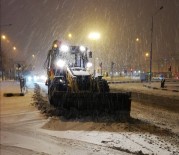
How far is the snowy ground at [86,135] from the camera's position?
7.60 m

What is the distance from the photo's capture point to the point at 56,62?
1543 cm

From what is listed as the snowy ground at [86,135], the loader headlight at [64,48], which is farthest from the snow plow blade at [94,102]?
the loader headlight at [64,48]

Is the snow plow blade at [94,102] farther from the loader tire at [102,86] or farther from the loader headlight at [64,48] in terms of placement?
the loader headlight at [64,48]

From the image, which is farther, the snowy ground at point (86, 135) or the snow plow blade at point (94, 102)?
the snow plow blade at point (94, 102)

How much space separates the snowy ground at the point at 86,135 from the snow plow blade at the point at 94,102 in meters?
0.68

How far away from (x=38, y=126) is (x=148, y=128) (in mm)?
3660

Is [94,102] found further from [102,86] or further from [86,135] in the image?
[86,135]

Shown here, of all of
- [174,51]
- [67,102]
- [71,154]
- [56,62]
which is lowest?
[71,154]

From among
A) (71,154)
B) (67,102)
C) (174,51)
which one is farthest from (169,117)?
(174,51)

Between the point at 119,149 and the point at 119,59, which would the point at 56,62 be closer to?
the point at 119,149

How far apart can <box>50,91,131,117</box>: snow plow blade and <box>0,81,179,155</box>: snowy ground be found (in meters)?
0.68

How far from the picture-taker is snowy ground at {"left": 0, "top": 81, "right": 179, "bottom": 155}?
24.9 feet

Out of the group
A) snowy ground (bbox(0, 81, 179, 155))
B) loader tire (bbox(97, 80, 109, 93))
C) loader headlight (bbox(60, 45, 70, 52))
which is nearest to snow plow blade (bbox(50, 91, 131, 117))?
snowy ground (bbox(0, 81, 179, 155))

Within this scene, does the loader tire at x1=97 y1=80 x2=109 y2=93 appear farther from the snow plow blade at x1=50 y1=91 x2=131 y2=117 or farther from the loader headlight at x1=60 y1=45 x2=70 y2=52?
the loader headlight at x1=60 y1=45 x2=70 y2=52
